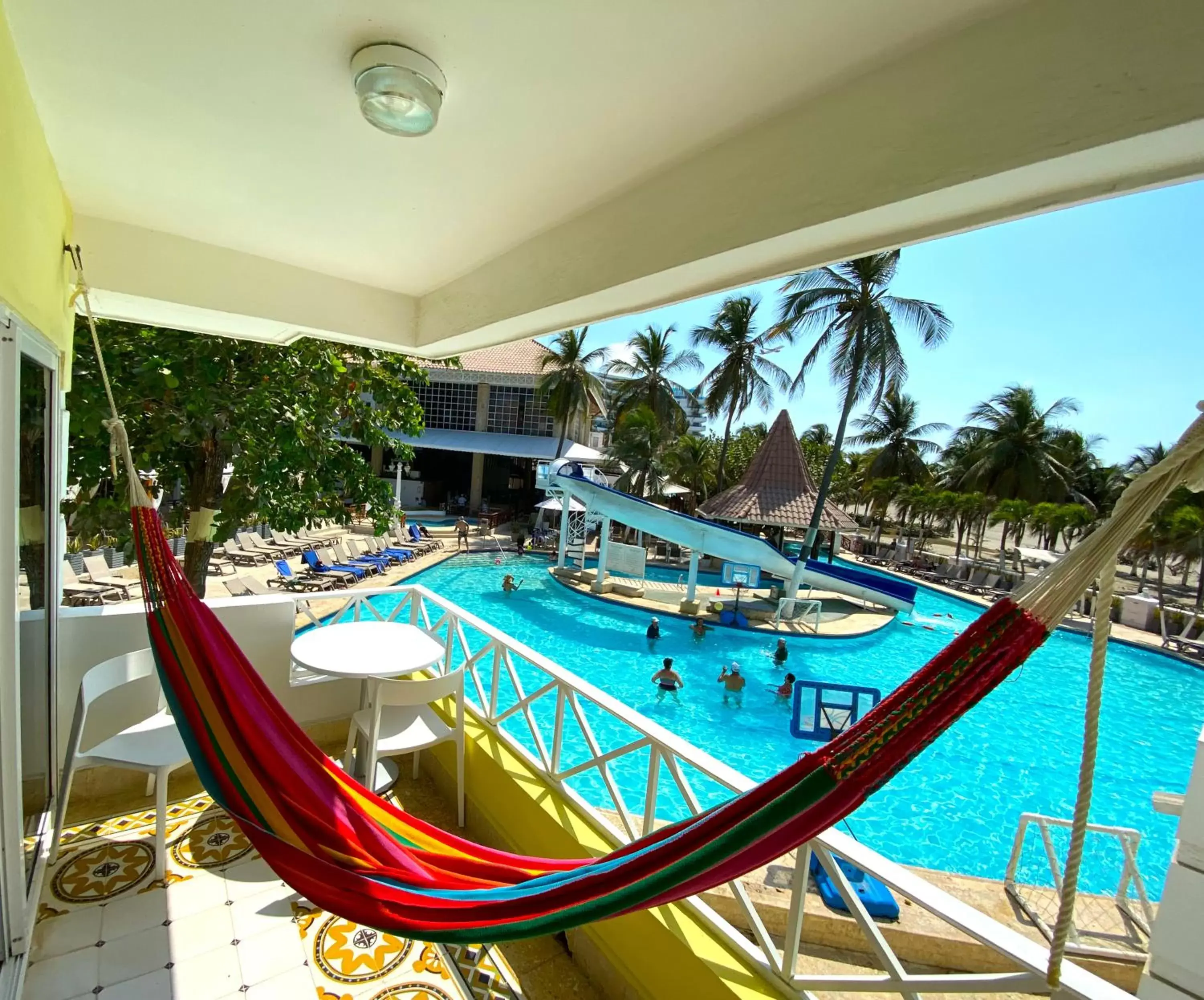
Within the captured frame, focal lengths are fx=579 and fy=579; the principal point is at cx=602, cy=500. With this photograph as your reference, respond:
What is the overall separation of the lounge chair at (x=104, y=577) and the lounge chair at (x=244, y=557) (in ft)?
7.03

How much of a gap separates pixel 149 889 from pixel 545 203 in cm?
301

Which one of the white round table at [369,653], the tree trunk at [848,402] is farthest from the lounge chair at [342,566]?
the tree trunk at [848,402]

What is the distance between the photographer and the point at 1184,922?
783 millimetres

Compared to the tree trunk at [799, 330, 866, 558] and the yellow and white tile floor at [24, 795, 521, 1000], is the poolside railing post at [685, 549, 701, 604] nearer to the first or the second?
the tree trunk at [799, 330, 866, 558]

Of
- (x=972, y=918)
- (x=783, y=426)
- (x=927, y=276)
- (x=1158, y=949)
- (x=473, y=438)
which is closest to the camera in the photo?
(x=1158, y=949)

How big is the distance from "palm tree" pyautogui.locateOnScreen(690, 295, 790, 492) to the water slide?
6.23m

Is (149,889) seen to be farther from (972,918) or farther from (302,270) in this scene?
(972,918)

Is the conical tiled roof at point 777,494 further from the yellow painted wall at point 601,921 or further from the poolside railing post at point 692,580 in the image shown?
the yellow painted wall at point 601,921

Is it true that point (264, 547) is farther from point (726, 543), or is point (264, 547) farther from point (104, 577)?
point (726, 543)

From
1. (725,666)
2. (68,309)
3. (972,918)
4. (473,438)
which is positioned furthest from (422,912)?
(473,438)

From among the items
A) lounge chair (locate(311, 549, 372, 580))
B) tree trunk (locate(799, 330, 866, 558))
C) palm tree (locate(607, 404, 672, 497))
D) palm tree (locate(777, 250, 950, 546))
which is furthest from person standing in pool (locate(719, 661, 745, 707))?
palm tree (locate(607, 404, 672, 497))

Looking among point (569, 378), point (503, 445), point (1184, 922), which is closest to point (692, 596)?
point (569, 378)

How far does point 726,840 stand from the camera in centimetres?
109

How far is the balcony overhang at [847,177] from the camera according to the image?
88 centimetres
